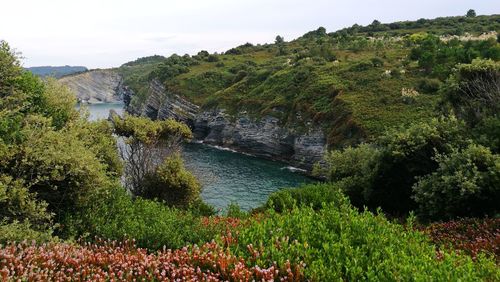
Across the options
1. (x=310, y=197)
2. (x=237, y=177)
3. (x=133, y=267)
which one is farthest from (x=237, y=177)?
(x=133, y=267)

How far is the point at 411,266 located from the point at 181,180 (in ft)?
81.6

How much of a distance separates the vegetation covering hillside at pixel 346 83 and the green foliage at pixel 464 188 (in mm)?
15564

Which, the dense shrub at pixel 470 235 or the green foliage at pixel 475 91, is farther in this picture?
the green foliage at pixel 475 91

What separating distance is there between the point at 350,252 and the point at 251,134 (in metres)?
69.6

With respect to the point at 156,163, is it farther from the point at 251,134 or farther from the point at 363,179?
the point at 251,134

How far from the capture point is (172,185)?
31609 mm

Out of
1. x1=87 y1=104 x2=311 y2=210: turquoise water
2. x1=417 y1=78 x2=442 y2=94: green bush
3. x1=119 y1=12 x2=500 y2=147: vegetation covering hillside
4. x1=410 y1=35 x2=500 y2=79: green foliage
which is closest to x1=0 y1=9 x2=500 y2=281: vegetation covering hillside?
x1=87 y1=104 x2=311 y2=210: turquoise water

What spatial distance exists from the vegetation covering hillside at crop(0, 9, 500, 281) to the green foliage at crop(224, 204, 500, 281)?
5 cm

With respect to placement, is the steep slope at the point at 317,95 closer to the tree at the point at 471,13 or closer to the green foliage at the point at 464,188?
the green foliage at the point at 464,188

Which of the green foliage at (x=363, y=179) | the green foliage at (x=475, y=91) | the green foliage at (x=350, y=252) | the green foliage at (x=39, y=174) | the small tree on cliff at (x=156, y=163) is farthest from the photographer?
the small tree on cliff at (x=156, y=163)

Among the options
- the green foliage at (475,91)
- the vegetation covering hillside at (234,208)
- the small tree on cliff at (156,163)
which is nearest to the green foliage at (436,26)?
the vegetation covering hillside at (234,208)

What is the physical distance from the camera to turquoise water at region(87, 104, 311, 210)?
4541cm

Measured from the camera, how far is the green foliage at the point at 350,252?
26.9ft

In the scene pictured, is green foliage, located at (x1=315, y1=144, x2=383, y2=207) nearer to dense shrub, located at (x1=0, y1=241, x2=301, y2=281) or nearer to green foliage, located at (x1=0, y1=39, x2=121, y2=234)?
green foliage, located at (x1=0, y1=39, x2=121, y2=234)
